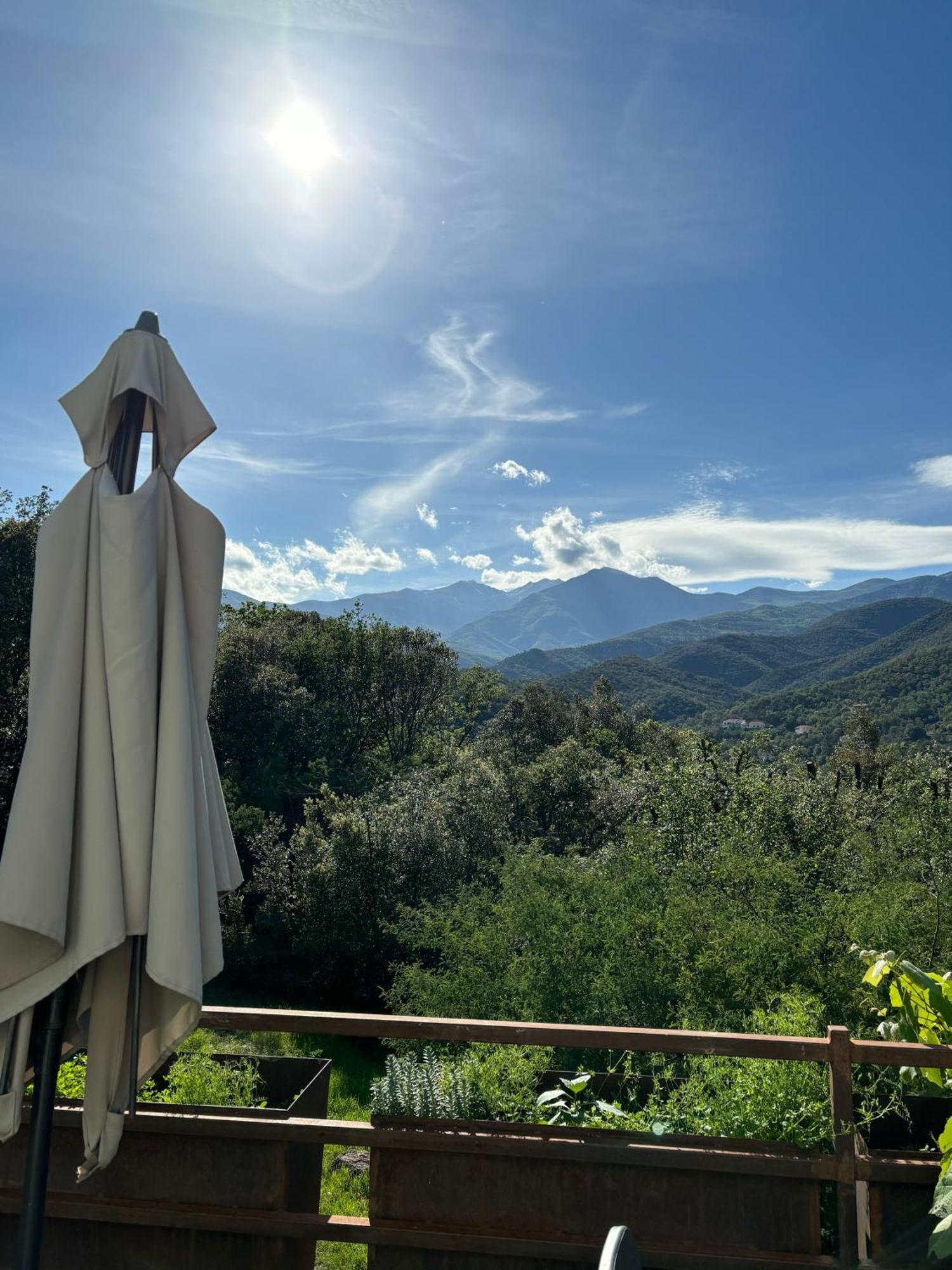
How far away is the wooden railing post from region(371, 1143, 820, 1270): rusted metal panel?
64 millimetres

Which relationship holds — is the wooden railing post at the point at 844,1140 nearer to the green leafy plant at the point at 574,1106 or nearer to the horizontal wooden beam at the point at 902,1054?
the horizontal wooden beam at the point at 902,1054

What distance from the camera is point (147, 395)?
217 centimetres

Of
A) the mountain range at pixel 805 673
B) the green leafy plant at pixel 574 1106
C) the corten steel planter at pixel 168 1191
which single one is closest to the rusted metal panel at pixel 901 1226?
the green leafy plant at pixel 574 1106

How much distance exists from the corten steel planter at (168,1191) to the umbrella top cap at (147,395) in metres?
1.82

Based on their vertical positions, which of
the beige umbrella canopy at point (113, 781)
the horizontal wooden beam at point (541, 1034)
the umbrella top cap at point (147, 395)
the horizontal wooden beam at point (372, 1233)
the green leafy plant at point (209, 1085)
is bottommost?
the horizontal wooden beam at point (372, 1233)

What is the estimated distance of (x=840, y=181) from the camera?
603 inches

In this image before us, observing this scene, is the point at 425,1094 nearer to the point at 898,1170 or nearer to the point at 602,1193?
the point at 602,1193

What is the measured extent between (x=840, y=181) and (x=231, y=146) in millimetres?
14262

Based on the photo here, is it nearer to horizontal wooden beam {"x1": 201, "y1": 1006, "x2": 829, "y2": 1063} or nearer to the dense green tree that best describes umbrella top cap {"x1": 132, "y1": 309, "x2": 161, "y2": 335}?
horizontal wooden beam {"x1": 201, "y1": 1006, "x2": 829, "y2": 1063}

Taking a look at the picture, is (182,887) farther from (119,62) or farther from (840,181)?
(840,181)

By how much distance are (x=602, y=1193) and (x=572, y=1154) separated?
13cm

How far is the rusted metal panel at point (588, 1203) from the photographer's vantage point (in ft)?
7.02

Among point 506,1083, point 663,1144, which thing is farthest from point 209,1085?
point 663,1144

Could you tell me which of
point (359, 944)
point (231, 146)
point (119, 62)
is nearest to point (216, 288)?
point (119, 62)
